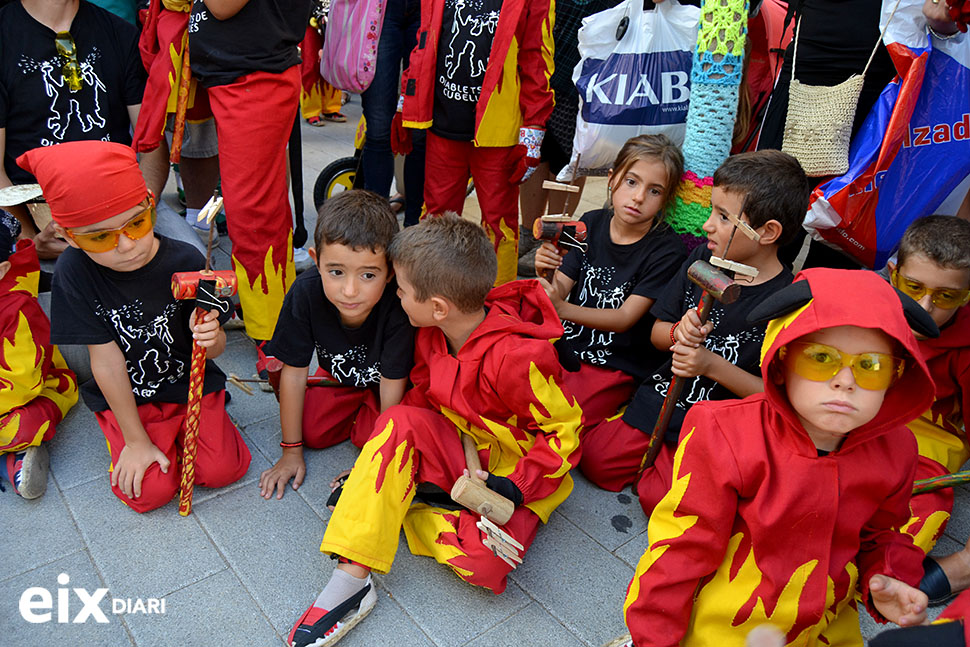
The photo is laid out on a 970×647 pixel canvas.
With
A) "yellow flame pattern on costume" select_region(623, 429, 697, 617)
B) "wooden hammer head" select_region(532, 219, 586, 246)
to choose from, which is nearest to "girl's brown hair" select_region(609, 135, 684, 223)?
"wooden hammer head" select_region(532, 219, 586, 246)

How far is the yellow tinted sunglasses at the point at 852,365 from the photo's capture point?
144cm

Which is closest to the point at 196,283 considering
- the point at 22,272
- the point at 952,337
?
the point at 22,272

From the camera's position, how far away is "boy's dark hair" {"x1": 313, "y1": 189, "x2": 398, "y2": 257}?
7.36 feet

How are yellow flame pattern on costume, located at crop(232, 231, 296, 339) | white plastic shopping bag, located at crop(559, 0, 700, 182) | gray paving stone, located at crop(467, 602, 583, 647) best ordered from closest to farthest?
gray paving stone, located at crop(467, 602, 583, 647) < white plastic shopping bag, located at crop(559, 0, 700, 182) < yellow flame pattern on costume, located at crop(232, 231, 296, 339)

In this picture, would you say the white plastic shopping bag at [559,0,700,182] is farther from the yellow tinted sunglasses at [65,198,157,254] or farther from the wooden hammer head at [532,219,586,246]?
the yellow tinted sunglasses at [65,198,157,254]

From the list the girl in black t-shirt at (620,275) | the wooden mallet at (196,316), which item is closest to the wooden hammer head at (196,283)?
the wooden mallet at (196,316)

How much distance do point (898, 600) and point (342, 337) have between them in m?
1.78

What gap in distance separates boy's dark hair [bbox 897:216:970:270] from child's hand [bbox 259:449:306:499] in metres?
2.20

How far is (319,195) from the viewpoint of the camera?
4.49 metres

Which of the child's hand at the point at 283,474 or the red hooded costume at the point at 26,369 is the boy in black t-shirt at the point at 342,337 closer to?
the child's hand at the point at 283,474

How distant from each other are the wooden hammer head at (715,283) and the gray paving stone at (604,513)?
91 cm

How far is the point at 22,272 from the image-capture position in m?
2.71

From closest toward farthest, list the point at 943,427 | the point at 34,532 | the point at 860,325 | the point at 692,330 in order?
the point at 860,325 < the point at 692,330 < the point at 34,532 < the point at 943,427

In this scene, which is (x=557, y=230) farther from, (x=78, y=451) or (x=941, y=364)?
(x=78, y=451)
